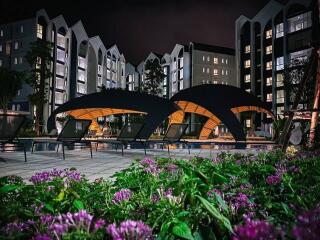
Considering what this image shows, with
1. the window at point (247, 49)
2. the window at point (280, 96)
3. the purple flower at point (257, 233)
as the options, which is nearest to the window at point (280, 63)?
the window at point (280, 96)

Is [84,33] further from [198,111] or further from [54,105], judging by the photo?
[198,111]

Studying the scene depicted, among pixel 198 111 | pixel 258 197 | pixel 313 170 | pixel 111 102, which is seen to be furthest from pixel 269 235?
pixel 198 111

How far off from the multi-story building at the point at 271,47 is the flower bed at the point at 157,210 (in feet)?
179

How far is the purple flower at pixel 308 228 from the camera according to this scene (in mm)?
835

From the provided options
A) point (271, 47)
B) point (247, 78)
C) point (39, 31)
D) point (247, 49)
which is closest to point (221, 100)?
point (39, 31)

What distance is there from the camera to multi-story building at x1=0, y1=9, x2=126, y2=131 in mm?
58312

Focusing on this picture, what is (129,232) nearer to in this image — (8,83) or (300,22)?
(8,83)

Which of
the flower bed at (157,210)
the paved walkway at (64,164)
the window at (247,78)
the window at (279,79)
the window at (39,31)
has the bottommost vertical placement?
the paved walkway at (64,164)

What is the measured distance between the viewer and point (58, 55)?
6397 centimetres

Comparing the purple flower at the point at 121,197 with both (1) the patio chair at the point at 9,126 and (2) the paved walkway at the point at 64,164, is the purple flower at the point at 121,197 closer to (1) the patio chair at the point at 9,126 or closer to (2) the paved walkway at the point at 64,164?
(2) the paved walkway at the point at 64,164

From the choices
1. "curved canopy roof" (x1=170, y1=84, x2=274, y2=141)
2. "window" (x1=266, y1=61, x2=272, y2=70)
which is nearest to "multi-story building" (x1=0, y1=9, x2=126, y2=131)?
"window" (x1=266, y1=61, x2=272, y2=70)

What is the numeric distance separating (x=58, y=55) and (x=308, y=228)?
67.5 m

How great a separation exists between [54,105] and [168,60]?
44933mm

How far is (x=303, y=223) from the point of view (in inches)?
38.3
